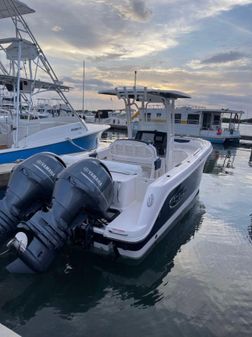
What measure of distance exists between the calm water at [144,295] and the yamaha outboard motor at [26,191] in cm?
65

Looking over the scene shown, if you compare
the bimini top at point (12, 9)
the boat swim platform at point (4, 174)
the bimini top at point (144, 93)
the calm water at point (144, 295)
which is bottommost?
the calm water at point (144, 295)

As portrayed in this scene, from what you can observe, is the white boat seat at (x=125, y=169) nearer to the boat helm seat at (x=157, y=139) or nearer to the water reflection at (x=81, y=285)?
the water reflection at (x=81, y=285)

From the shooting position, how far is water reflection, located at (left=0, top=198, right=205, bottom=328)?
134 inches

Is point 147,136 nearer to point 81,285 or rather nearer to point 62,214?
point 62,214

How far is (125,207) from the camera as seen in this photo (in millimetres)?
4723

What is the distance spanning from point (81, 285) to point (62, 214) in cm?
93

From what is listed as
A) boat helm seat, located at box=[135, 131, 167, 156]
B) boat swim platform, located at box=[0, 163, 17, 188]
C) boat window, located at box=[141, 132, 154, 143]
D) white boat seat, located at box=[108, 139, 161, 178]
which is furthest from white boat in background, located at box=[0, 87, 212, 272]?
boat swim platform, located at box=[0, 163, 17, 188]

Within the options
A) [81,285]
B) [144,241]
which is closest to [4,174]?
[81,285]

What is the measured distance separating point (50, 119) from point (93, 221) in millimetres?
8054

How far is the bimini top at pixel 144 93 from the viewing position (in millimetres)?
6117

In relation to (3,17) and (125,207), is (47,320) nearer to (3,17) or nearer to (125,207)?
(125,207)

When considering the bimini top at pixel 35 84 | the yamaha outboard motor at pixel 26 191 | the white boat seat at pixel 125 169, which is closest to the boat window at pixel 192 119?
the bimini top at pixel 35 84

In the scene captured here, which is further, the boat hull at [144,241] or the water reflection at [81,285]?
the boat hull at [144,241]

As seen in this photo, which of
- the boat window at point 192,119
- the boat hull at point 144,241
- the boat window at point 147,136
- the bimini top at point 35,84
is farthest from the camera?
the boat window at point 192,119
